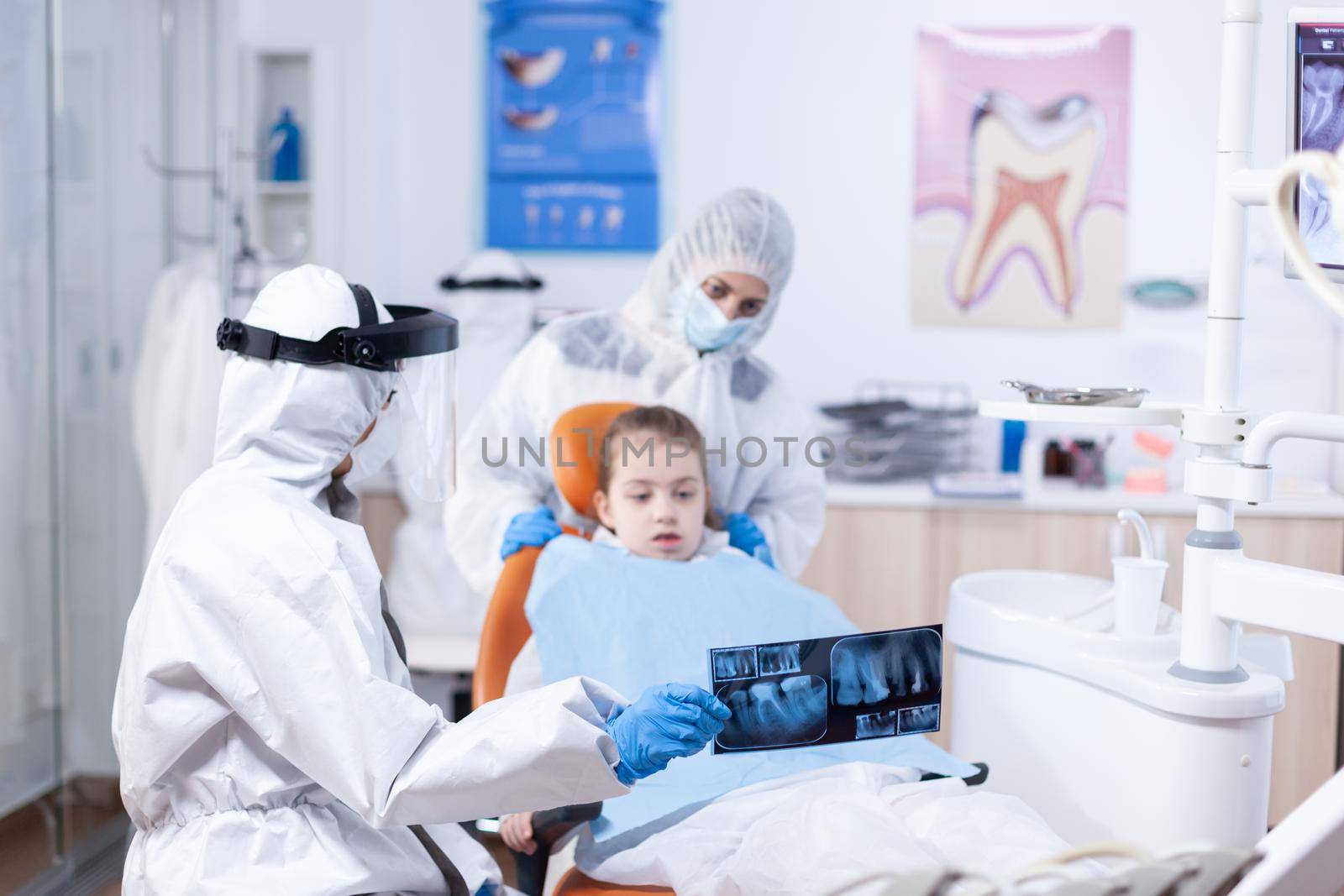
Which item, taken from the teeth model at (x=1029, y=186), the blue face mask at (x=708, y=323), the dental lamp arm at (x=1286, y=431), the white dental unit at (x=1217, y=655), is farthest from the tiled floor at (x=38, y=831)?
the teeth model at (x=1029, y=186)

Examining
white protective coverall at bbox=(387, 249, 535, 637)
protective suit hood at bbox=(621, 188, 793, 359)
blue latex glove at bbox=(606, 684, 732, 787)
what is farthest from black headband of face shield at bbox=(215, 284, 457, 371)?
white protective coverall at bbox=(387, 249, 535, 637)

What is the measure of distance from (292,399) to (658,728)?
25.1 inches

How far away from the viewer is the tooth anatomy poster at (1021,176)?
3691 millimetres

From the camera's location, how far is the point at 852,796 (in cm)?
161

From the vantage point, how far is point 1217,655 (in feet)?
5.31

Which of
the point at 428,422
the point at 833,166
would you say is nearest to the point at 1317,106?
the point at 428,422

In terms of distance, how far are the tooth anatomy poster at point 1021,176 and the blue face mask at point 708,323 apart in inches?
59.1

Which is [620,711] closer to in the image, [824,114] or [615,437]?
[615,437]

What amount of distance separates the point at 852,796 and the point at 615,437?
3.15 feet

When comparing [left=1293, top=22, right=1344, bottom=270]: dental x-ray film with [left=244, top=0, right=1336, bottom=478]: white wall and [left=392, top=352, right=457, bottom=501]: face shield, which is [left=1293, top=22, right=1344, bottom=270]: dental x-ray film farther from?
[left=244, top=0, right=1336, bottom=478]: white wall

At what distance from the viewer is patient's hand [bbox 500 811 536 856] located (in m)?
1.87

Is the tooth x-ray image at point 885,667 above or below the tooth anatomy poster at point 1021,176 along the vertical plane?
below

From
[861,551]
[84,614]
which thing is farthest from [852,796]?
[84,614]

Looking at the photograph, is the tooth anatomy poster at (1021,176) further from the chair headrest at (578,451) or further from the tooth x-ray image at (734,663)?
the tooth x-ray image at (734,663)
